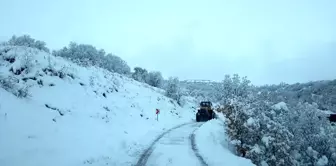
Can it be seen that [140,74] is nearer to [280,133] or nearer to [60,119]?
[60,119]

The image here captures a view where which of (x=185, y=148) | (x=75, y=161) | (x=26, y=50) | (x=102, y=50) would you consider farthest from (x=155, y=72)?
(x=75, y=161)

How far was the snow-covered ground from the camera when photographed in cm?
1091

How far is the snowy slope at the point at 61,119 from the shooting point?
10906 millimetres

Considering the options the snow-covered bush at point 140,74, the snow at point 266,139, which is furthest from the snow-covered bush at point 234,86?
the snow-covered bush at point 140,74

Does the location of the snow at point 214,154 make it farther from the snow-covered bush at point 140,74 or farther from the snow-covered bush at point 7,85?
the snow-covered bush at point 140,74

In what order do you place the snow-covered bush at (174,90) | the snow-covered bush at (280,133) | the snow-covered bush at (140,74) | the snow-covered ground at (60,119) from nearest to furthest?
1. the snow-covered ground at (60,119)
2. the snow-covered bush at (280,133)
3. the snow-covered bush at (174,90)
4. the snow-covered bush at (140,74)

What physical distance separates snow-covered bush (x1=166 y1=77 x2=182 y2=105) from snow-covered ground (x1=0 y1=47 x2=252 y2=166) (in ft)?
83.7

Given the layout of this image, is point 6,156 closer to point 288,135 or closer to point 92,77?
point 288,135

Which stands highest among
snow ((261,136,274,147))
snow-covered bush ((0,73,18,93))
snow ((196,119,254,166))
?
snow-covered bush ((0,73,18,93))

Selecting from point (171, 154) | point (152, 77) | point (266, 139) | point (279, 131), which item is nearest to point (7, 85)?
point (171, 154)

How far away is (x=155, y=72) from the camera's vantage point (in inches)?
2837

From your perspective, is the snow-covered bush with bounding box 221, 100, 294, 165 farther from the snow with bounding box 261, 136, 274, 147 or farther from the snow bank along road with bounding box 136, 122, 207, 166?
the snow bank along road with bounding box 136, 122, 207, 166

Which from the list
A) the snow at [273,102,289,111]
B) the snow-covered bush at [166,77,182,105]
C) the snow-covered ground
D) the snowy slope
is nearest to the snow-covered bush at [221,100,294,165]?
the snow at [273,102,289,111]

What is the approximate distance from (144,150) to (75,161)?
472 centimetres
